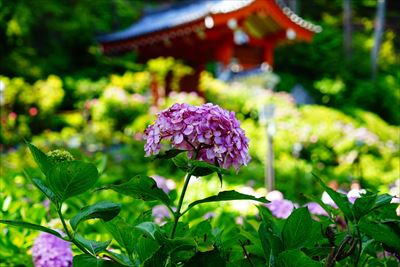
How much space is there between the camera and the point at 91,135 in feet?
24.3

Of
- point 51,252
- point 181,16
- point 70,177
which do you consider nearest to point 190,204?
point 70,177

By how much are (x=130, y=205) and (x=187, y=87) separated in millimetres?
7876

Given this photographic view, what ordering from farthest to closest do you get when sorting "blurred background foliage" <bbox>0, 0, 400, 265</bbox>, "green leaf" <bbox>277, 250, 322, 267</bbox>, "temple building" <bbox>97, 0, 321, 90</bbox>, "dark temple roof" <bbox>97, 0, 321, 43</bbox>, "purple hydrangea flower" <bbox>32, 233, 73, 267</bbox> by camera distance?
"temple building" <bbox>97, 0, 321, 90</bbox>
"dark temple roof" <bbox>97, 0, 321, 43</bbox>
"blurred background foliage" <bbox>0, 0, 400, 265</bbox>
"purple hydrangea flower" <bbox>32, 233, 73, 267</bbox>
"green leaf" <bbox>277, 250, 322, 267</bbox>

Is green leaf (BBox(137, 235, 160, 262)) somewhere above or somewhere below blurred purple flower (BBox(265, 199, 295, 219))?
above

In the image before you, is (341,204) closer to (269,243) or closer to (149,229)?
(269,243)

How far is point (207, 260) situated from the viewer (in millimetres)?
720

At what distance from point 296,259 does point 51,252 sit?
2.58ft

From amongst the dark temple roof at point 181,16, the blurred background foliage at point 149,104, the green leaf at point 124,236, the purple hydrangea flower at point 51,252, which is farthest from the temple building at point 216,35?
the green leaf at point 124,236

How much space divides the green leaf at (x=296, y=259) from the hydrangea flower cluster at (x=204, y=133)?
133mm

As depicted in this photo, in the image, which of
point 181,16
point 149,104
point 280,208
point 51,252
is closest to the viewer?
point 51,252

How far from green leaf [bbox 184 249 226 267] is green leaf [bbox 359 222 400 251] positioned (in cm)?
20

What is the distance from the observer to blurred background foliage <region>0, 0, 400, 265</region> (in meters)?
4.09

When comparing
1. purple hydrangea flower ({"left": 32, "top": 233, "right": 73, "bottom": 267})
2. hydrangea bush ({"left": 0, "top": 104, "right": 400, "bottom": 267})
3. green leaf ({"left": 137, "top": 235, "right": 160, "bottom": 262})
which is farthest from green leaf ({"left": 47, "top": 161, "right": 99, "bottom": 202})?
purple hydrangea flower ({"left": 32, "top": 233, "right": 73, "bottom": 267})

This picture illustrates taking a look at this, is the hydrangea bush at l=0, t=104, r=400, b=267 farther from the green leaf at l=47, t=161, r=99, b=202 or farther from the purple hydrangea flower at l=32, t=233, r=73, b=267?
the purple hydrangea flower at l=32, t=233, r=73, b=267
